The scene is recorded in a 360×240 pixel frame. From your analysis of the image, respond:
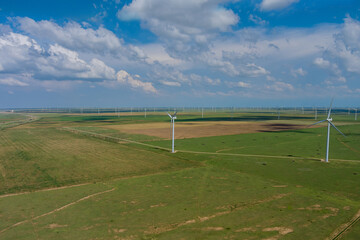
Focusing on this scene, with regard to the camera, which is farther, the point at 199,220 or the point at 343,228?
the point at 199,220

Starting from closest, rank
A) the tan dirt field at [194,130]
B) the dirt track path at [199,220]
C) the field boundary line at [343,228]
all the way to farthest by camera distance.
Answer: the field boundary line at [343,228] → the dirt track path at [199,220] → the tan dirt field at [194,130]

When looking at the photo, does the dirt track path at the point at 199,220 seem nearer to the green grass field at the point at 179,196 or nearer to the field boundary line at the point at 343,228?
the green grass field at the point at 179,196

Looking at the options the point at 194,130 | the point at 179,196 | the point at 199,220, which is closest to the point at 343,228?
the point at 199,220

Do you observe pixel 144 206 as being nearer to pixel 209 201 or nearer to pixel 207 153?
pixel 209 201

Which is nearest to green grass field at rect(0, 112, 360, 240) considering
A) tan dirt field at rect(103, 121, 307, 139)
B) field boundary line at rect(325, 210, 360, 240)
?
field boundary line at rect(325, 210, 360, 240)

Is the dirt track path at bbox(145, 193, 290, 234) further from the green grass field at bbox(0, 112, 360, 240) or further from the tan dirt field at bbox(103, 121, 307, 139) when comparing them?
the tan dirt field at bbox(103, 121, 307, 139)

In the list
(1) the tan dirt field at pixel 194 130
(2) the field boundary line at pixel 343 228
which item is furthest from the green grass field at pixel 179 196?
(1) the tan dirt field at pixel 194 130

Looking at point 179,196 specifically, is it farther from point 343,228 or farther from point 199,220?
point 343,228
